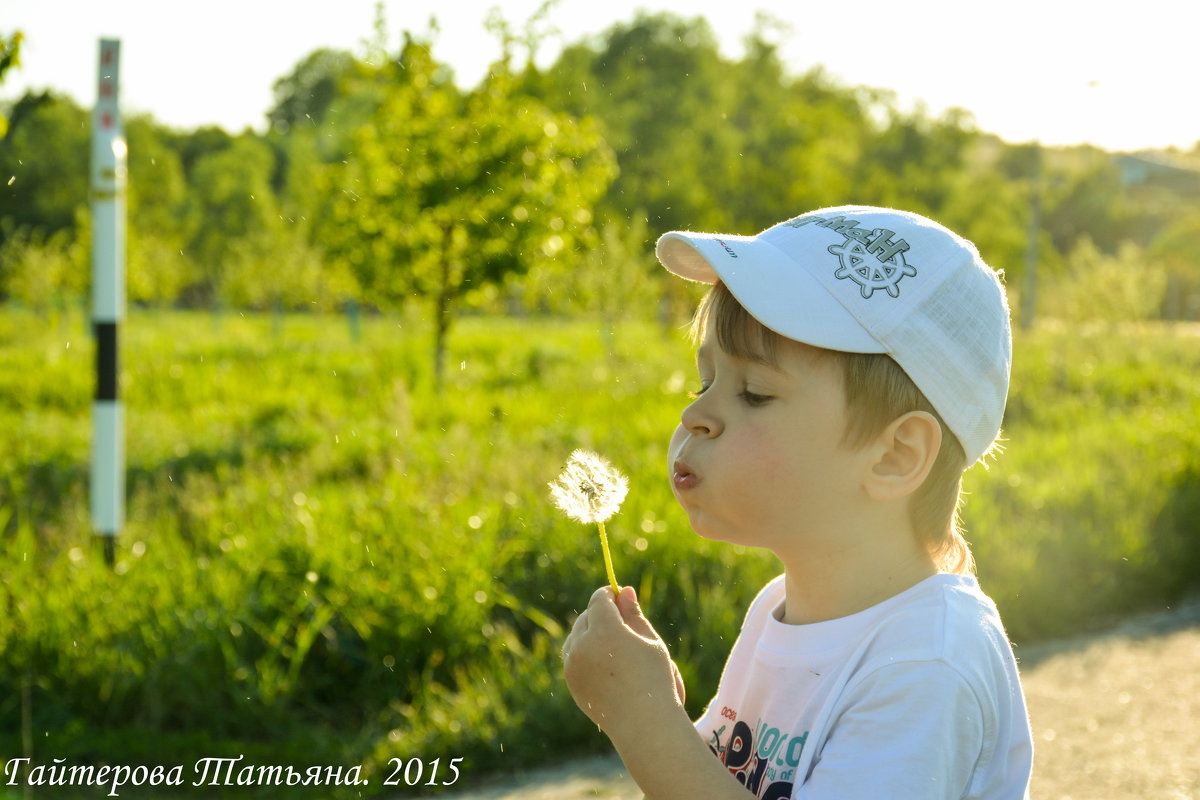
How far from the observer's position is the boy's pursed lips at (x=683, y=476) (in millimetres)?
1242

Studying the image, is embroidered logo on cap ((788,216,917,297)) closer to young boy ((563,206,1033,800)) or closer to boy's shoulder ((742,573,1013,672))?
young boy ((563,206,1033,800))

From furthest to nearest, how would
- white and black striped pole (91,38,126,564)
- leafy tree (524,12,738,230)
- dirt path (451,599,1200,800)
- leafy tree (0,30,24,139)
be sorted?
leafy tree (524,12,738,230) → white and black striped pole (91,38,126,564) → dirt path (451,599,1200,800) → leafy tree (0,30,24,139)

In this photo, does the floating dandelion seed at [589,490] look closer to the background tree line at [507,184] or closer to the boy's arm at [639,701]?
the boy's arm at [639,701]

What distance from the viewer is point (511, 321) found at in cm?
2398

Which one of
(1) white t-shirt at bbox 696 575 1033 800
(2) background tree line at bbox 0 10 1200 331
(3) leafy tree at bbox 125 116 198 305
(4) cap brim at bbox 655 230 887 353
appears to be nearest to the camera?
(1) white t-shirt at bbox 696 575 1033 800

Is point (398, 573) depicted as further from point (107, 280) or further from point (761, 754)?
point (761, 754)

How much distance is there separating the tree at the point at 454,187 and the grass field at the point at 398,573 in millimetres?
1677

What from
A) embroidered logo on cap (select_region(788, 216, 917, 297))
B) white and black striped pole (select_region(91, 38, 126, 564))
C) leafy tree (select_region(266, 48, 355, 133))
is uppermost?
leafy tree (select_region(266, 48, 355, 133))

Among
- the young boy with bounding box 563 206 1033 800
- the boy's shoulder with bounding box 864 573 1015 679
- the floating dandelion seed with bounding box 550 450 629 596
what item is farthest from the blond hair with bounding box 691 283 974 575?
the floating dandelion seed with bounding box 550 450 629 596

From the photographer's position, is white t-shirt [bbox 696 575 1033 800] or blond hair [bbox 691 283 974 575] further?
blond hair [bbox 691 283 974 575]

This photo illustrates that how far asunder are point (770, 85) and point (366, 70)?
36629 millimetres

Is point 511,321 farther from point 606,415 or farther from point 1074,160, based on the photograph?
point 1074,160

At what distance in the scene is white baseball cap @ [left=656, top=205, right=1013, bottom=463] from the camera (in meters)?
1.21

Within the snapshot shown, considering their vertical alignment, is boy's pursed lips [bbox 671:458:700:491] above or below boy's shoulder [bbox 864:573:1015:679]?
above
